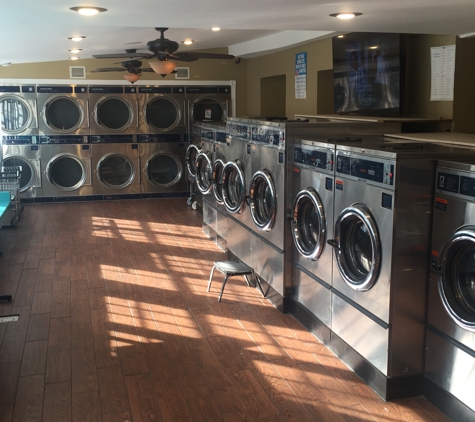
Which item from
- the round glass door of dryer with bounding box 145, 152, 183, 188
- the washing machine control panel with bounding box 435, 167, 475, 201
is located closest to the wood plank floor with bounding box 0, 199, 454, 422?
the washing machine control panel with bounding box 435, 167, 475, 201

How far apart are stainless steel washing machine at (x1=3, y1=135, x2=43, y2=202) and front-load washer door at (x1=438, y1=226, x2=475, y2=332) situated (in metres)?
8.18

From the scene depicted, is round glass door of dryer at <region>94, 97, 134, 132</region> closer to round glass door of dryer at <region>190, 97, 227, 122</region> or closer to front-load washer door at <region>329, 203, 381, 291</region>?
round glass door of dryer at <region>190, 97, 227, 122</region>

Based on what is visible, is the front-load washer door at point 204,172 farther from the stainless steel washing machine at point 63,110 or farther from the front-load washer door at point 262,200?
the stainless steel washing machine at point 63,110

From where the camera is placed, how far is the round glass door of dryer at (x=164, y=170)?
10.6 meters

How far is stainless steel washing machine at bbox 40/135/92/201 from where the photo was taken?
10.1 meters

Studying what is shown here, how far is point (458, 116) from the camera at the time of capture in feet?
16.9

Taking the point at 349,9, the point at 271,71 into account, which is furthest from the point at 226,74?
the point at 349,9

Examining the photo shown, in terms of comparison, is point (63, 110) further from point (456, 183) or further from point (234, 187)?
point (456, 183)

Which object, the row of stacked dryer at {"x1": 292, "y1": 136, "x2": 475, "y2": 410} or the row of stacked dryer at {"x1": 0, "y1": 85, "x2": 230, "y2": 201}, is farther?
the row of stacked dryer at {"x1": 0, "y1": 85, "x2": 230, "y2": 201}

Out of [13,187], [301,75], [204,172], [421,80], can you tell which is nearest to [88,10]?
[421,80]

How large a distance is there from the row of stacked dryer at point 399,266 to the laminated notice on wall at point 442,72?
1405 mm

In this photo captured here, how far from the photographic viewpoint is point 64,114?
10164mm

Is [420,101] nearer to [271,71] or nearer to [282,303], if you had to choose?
[282,303]

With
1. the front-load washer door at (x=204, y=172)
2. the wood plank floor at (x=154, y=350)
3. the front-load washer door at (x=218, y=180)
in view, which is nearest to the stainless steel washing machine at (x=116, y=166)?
the front-load washer door at (x=204, y=172)
